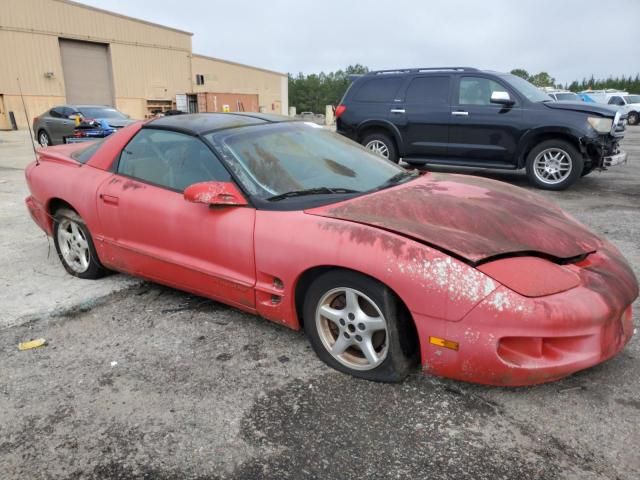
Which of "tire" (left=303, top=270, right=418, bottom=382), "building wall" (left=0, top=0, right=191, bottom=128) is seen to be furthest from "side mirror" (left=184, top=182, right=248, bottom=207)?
"building wall" (left=0, top=0, right=191, bottom=128)

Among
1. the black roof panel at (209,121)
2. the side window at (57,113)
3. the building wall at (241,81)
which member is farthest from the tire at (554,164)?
the building wall at (241,81)

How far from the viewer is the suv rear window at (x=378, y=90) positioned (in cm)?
860

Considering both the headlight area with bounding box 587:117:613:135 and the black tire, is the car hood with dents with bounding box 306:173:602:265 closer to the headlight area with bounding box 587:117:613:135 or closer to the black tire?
the headlight area with bounding box 587:117:613:135

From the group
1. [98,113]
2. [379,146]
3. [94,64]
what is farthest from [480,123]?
[94,64]

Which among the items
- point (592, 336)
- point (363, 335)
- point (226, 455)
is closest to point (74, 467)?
point (226, 455)

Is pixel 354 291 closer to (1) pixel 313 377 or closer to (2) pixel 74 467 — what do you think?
(1) pixel 313 377

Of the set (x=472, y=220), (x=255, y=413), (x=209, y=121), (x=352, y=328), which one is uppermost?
(x=209, y=121)

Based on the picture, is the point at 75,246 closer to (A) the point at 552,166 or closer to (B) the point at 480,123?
(B) the point at 480,123

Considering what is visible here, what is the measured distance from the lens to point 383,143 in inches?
347

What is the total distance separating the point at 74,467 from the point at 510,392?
6.51ft

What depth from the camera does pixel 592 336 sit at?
2234 mm

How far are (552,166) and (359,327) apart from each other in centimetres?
623

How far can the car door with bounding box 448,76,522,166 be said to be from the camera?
759cm

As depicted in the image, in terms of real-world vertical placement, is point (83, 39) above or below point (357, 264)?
above
